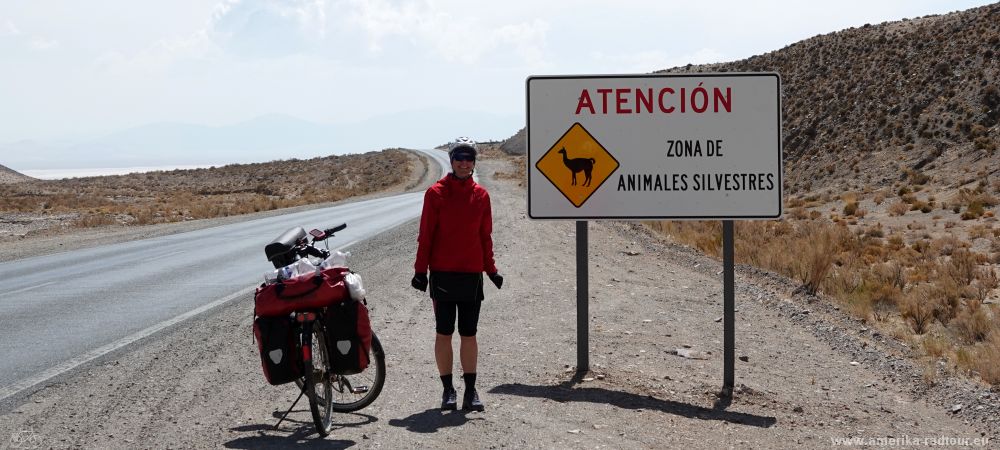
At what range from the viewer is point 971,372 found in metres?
8.52

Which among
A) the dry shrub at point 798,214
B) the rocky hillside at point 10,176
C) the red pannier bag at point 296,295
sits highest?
the rocky hillside at point 10,176

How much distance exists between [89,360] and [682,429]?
5374 mm

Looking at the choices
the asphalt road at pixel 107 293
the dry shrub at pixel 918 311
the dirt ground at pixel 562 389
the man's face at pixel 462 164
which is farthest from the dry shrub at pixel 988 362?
the asphalt road at pixel 107 293

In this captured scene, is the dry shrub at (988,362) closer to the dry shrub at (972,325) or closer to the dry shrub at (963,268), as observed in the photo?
the dry shrub at (972,325)

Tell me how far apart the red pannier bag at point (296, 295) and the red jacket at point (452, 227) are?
68 centimetres

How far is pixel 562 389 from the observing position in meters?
7.20

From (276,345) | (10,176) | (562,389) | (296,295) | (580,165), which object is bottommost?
(562,389)

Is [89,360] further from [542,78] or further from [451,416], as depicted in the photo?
[542,78]

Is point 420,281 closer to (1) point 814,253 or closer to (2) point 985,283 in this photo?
(1) point 814,253

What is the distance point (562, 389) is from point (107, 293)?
891cm

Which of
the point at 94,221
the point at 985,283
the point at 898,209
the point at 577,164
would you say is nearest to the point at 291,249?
the point at 577,164

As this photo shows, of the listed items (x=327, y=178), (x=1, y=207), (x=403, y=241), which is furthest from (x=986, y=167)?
(x=327, y=178)

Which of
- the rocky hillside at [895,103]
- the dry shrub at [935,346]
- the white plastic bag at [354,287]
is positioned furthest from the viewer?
the rocky hillside at [895,103]

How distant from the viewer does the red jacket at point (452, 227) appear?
20.1 ft
